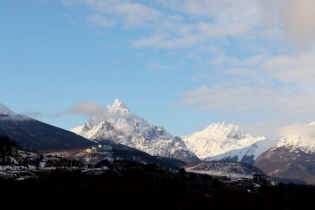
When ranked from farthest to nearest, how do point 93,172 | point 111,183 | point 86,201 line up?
point 93,172, point 111,183, point 86,201

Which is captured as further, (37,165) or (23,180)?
(37,165)

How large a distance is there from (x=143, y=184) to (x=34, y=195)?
186 feet

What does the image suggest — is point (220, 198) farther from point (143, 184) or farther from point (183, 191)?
point (143, 184)

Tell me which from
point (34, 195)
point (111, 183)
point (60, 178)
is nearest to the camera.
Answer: point (34, 195)

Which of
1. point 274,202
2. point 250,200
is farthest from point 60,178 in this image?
point 274,202

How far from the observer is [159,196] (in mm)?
168250

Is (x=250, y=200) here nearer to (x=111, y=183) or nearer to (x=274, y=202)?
(x=274, y=202)

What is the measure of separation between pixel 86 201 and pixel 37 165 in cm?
5109

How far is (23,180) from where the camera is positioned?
14925 cm

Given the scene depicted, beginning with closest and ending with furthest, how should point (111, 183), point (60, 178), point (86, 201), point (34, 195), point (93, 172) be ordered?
point (34, 195) < point (86, 201) < point (60, 178) < point (111, 183) < point (93, 172)

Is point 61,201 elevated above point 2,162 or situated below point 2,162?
below

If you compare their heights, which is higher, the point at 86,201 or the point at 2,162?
the point at 2,162

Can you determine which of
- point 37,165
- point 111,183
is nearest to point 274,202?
point 111,183

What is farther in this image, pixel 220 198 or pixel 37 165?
pixel 37 165
